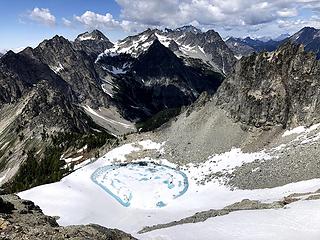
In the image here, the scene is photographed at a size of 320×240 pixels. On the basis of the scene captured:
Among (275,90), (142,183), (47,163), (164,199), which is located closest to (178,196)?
(164,199)

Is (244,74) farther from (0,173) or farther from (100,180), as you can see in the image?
(0,173)

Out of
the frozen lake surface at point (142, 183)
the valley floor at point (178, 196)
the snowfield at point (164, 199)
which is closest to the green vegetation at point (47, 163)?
the frozen lake surface at point (142, 183)

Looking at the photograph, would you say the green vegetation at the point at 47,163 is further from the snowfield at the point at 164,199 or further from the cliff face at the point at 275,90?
the cliff face at the point at 275,90

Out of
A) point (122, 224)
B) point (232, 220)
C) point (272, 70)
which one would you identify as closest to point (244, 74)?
point (272, 70)

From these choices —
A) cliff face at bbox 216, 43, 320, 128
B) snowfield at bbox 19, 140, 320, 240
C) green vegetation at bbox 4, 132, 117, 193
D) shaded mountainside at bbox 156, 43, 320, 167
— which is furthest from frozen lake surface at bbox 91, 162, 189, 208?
cliff face at bbox 216, 43, 320, 128

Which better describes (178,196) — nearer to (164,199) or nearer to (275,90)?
(164,199)

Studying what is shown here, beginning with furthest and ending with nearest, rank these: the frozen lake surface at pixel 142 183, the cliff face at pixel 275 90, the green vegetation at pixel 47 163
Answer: the green vegetation at pixel 47 163
the cliff face at pixel 275 90
the frozen lake surface at pixel 142 183
